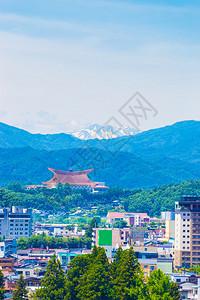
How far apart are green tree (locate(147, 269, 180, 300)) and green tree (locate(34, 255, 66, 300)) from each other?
671 cm

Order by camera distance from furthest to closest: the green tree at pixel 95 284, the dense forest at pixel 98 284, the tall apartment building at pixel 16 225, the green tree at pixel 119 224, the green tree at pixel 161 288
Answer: the green tree at pixel 119 224, the tall apartment building at pixel 16 225, the green tree at pixel 95 284, the dense forest at pixel 98 284, the green tree at pixel 161 288

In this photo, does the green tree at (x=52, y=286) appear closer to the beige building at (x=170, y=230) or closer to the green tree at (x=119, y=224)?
the beige building at (x=170, y=230)

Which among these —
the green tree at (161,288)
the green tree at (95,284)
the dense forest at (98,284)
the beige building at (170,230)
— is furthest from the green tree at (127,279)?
the beige building at (170,230)

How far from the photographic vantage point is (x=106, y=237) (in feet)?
261

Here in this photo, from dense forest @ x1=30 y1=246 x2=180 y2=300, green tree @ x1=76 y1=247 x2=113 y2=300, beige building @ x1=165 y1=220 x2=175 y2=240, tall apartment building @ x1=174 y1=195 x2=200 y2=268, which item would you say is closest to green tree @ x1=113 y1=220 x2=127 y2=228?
beige building @ x1=165 y1=220 x2=175 y2=240

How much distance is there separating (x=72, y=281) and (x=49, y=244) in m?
45.4

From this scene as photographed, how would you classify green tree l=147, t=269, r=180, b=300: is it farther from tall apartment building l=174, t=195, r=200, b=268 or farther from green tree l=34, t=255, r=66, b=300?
tall apartment building l=174, t=195, r=200, b=268

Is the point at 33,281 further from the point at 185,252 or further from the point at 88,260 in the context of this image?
the point at 185,252

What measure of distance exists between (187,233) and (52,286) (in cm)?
4011

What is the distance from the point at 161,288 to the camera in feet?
159

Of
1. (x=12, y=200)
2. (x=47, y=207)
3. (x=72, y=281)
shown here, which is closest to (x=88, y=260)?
(x=72, y=281)

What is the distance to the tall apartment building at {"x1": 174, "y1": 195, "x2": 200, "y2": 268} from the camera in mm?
90312

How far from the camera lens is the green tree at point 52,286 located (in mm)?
53938

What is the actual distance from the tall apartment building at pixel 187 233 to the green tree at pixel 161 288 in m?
39.4
